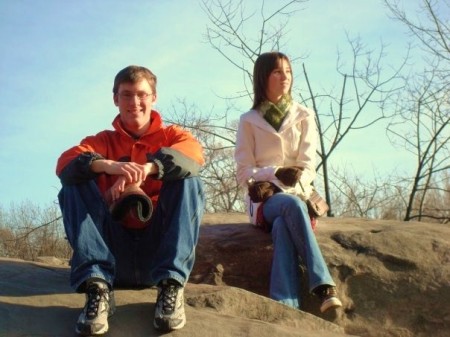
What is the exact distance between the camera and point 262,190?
439 cm

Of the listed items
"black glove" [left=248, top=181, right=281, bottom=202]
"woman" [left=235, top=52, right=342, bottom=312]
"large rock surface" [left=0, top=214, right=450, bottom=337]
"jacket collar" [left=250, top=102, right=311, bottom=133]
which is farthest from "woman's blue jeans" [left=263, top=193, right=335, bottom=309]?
"jacket collar" [left=250, top=102, right=311, bottom=133]

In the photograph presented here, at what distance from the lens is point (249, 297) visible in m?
3.60

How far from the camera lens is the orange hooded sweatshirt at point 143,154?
3166mm

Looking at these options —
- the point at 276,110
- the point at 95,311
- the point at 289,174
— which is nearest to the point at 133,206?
the point at 95,311

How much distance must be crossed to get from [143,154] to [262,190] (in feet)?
3.65

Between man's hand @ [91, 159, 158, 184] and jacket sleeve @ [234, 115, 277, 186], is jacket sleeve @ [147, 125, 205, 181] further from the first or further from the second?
jacket sleeve @ [234, 115, 277, 186]

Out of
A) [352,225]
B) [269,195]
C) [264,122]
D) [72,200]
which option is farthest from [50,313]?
[352,225]

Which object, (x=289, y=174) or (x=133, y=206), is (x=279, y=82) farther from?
(x=133, y=206)

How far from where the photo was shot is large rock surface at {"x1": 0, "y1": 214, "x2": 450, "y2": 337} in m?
3.11

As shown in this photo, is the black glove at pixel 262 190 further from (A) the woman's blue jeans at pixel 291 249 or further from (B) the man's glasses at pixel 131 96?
(B) the man's glasses at pixel 131 96

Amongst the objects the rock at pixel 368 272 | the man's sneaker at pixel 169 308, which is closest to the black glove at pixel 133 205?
the man's sneaker at pixel 169 308

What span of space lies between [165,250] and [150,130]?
0.84 meters

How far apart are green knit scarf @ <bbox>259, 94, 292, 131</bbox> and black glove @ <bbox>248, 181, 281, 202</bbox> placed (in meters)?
0.50

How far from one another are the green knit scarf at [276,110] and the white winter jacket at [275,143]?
0.03 metres
